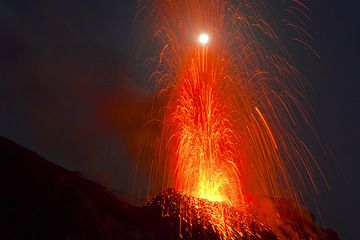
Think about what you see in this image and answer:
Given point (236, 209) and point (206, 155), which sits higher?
point (206, 155)

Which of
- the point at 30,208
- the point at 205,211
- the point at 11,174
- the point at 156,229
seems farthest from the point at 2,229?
the point at 205,211

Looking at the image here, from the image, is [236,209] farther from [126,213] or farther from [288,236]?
[126,213]

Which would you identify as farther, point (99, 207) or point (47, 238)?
point (99, 207)

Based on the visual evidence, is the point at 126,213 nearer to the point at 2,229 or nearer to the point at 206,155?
the point at 2,229

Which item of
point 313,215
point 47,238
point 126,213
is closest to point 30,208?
point 47,238

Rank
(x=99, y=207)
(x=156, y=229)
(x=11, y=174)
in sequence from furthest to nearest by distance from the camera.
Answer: (x=156, y=229)
(x=99, y=207)
(x=11, y=174)

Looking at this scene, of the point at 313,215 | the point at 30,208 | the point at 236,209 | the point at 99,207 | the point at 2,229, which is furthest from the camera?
the point at 313,215

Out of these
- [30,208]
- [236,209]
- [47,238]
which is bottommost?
[47,238]
